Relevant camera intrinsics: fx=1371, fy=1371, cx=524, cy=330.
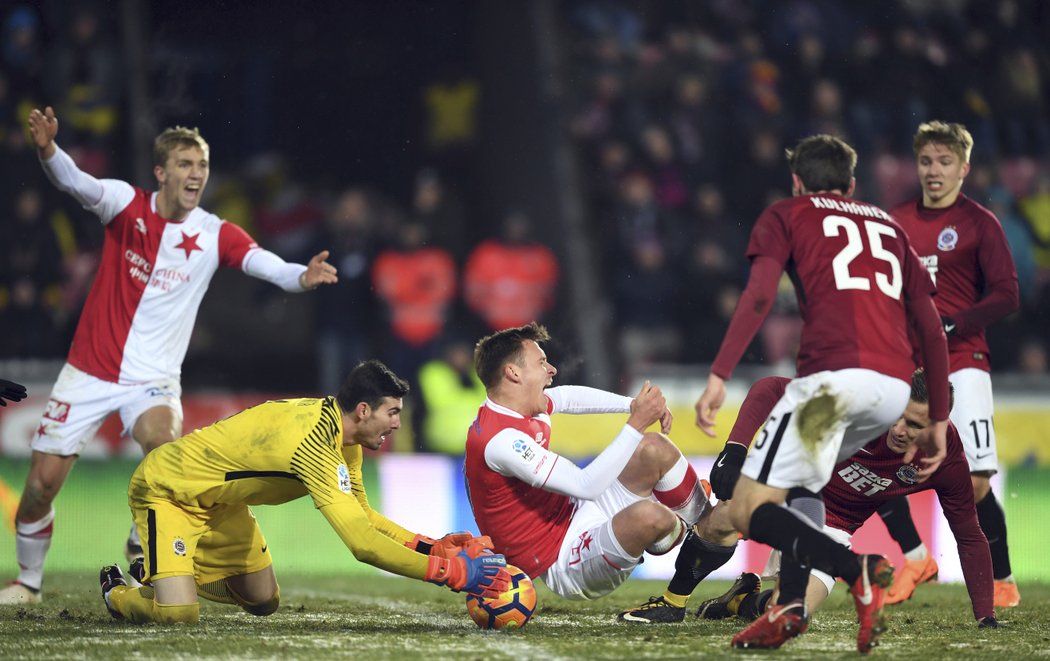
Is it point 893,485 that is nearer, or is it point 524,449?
point 524,449

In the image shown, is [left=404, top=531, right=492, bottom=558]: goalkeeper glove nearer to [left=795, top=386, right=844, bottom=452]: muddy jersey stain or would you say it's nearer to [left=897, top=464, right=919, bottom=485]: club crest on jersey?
[left=795, top=386, right=844, bottom=452]: muddy jersey stain

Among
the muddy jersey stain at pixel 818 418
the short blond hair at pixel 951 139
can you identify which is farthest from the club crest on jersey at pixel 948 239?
the muddy jersey stain at pixel 818 418

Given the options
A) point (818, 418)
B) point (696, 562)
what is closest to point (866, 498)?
point (696, 562)

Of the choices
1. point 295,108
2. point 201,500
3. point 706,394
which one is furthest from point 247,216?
point 706,394

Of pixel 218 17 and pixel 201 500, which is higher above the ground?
pixel 218 17

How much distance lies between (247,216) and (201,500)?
7.91 meters

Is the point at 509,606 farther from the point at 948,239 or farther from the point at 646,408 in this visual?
the point at 948,239

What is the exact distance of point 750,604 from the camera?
5770mm

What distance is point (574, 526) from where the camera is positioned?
5.66m

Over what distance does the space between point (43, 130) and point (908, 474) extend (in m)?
4.13

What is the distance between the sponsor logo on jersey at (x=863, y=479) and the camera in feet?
19.1

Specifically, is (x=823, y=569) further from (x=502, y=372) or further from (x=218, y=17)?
(x=218, y=17)

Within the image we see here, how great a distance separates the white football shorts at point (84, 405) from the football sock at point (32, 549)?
0.40 m

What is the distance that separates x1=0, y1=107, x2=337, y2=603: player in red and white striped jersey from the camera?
6480 mm
